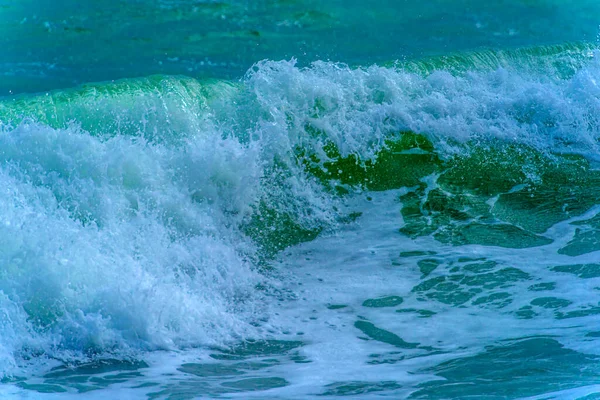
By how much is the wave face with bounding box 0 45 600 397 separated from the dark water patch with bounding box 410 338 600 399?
65 mm

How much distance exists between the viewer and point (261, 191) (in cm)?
602

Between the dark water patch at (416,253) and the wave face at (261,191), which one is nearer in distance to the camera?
the wave face at (261,191)

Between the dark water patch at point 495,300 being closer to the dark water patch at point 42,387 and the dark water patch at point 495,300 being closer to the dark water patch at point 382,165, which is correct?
the dark water patch at point 382,165

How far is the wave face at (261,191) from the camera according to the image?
4.13 metres

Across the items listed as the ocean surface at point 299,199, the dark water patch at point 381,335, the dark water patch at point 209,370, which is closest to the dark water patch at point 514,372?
the ocean surface at point 299,199

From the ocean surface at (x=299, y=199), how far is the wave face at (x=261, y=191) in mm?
23

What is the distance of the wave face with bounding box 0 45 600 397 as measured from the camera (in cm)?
413

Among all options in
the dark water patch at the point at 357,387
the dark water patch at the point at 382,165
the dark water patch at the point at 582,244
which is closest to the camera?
the dark water patch at the point at 357,387

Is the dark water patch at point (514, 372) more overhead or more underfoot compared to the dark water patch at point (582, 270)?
more underfoot

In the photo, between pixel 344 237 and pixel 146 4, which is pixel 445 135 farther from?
pixel 146 4

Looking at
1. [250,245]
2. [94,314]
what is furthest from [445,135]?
[94,314]

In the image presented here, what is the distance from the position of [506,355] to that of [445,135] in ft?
12.6

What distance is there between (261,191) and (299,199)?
383 millimetres

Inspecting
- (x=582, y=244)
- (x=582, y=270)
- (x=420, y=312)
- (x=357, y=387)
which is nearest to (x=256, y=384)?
(x=357, y=387)
